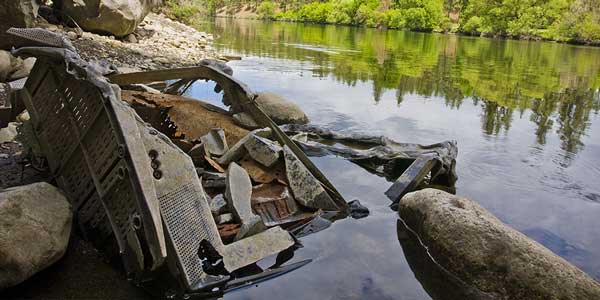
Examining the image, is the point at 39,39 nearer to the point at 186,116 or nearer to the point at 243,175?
the point at 186,116

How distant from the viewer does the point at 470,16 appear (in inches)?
3187

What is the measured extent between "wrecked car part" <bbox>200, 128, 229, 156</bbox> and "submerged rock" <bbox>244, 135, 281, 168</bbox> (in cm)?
45

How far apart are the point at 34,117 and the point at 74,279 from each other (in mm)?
2446

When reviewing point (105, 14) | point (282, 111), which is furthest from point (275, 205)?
point (105, 14)

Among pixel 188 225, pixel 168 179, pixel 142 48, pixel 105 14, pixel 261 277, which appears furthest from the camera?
pixel 142 48

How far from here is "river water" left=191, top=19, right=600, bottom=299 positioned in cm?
595

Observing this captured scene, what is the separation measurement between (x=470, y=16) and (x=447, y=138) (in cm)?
7486

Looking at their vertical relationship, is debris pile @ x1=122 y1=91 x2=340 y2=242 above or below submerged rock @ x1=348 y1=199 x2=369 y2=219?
above

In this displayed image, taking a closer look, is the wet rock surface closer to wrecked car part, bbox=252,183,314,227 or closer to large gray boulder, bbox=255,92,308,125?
wrecked car part, bbox=252,183,314,227

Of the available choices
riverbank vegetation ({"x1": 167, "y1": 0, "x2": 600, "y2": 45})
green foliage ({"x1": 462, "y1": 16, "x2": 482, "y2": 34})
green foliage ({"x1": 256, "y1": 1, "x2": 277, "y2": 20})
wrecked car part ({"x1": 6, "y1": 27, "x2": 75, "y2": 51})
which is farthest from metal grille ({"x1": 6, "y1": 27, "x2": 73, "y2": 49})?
green foliage ({"x1": 256, "y1": 1, "x2": 277, "y2": 20})

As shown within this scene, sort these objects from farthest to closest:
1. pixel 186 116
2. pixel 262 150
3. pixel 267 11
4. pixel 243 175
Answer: pixel 267 11 < pixel 186 116 < pixel 262 150 < pixel 243 175

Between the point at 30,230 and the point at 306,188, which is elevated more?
the point at 30,230

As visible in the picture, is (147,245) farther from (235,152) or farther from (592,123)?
(592,123)

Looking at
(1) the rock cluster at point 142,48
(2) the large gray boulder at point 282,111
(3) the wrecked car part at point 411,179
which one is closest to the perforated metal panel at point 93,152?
(3) the wrecked car part at point 411,179
